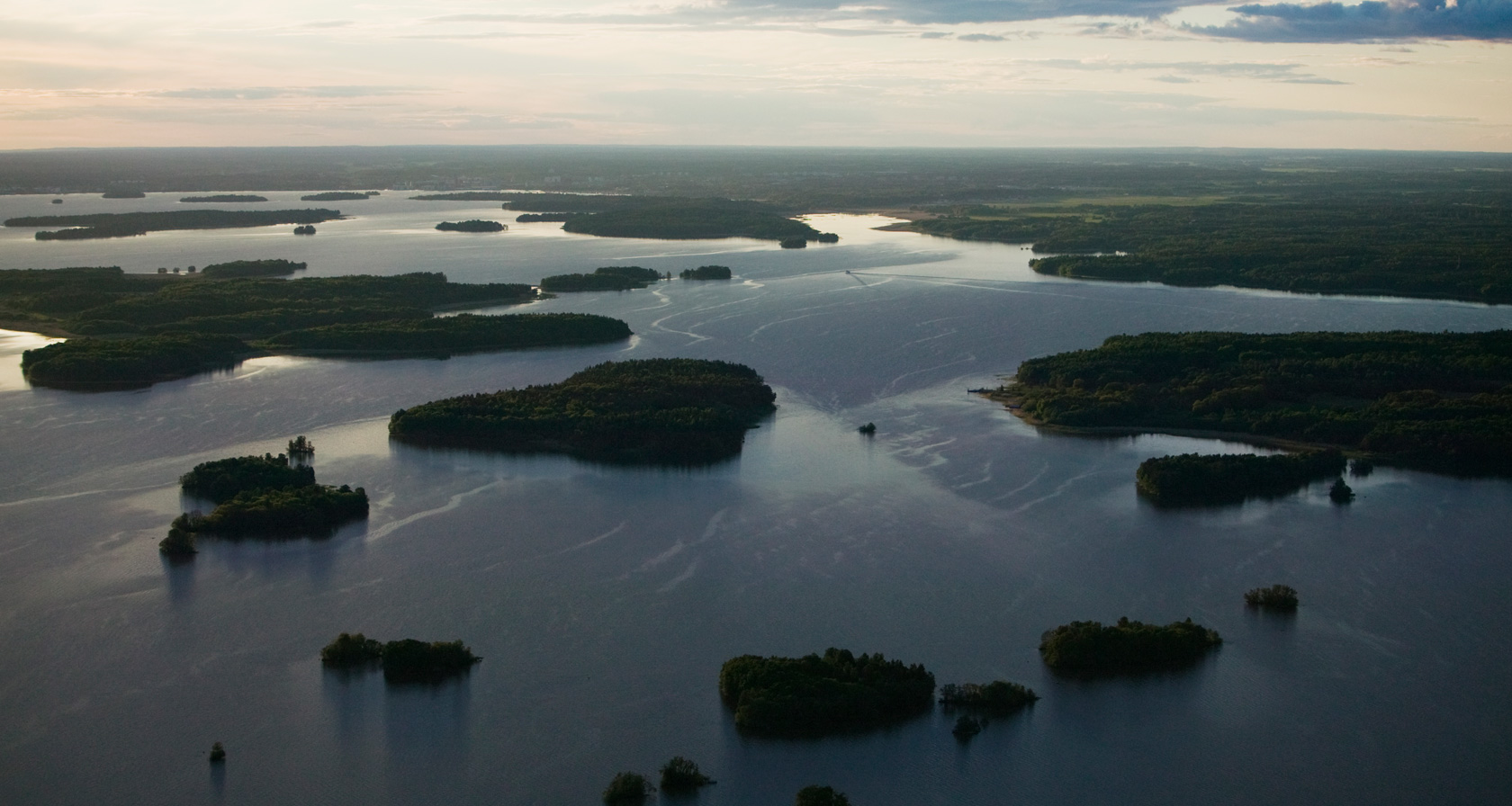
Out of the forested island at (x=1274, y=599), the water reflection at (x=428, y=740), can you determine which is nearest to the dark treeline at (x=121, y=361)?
the water reflection at (x=428, y=740)

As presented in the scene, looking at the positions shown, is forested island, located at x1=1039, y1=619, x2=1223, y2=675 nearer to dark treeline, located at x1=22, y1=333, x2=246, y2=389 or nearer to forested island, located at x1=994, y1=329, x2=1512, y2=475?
forested island, located at x1=994, y1=329, x2=1512, y2=475

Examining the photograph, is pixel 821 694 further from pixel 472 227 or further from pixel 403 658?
pixel 472 227

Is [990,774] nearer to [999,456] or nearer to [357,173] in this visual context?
[999,456]

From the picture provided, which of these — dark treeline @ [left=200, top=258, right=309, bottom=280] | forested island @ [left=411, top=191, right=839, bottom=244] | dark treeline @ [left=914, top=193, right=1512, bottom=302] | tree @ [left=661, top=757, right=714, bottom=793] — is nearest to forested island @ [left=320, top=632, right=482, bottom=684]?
tree @ [left=661, top=757, right=714, bottom=793]

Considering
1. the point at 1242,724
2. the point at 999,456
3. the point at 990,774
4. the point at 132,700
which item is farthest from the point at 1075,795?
the point at 999,456

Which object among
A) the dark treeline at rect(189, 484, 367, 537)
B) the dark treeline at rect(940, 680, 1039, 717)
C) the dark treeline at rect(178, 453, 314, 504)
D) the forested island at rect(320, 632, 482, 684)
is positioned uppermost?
the dark treeline at rect(178, 453, 314, 504)

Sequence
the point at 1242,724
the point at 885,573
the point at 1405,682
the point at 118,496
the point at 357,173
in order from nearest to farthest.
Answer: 1. the point at 1242,724
2. the point at 1405,682
3. the point at 885,573
4. the point at 118,496
5. the point at 357,173
